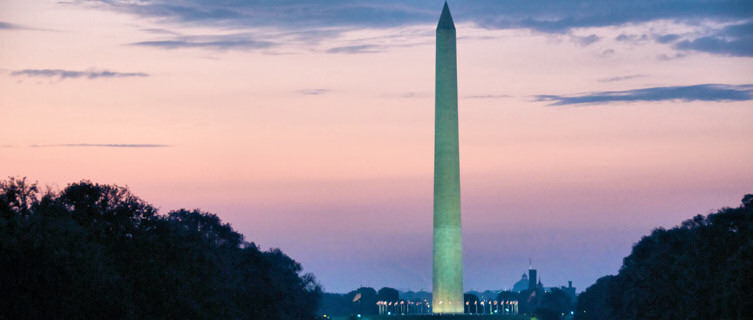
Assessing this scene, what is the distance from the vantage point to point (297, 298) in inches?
4579

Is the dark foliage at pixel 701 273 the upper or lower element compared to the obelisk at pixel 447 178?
lower

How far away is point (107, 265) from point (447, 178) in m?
73.7

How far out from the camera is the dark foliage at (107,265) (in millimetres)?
49750

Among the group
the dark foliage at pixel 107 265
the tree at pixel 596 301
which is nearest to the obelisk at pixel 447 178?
the tree at pixel 596 301

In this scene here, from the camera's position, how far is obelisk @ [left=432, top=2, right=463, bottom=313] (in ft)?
427

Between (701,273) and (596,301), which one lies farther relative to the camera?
(596,301)

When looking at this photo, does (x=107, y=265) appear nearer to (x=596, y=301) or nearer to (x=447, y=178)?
(x=447, y=178)

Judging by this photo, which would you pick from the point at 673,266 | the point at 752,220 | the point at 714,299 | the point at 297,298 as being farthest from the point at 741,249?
the point at 297,298

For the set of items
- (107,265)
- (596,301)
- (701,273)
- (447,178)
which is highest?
(447,178)

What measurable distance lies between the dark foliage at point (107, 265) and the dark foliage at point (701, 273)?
91.6ft

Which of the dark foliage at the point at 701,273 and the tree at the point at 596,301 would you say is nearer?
A: the dark foliage at the point at 701,273

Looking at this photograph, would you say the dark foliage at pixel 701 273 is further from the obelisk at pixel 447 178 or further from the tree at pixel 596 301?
the tree at pixel 596 301

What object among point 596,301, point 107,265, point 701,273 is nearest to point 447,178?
point 596,301

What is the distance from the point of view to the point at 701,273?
76.4 m
